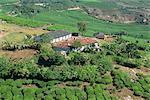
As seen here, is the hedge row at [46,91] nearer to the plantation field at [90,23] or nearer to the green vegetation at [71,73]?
the green vegetation at [71,73]

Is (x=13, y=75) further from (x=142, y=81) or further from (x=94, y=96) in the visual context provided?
(x=142, y=81)

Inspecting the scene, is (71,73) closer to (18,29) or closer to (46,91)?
(46,91)

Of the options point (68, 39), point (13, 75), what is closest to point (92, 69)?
point (13, 75)

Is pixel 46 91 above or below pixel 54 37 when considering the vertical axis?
above

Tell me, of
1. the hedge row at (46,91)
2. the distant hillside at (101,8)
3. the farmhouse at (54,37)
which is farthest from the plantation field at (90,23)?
the hedge row at (46,91)

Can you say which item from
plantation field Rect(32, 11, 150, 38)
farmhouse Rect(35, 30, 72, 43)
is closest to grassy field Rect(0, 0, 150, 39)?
plantation field Rect(32, 11, 150, 38)

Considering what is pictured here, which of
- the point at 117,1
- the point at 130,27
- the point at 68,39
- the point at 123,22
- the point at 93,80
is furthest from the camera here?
the point at 117,1

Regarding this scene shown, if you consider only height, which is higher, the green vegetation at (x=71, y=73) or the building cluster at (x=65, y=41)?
the green vegetation at (x=71, y=73)

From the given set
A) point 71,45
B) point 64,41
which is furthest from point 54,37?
point 71,45
